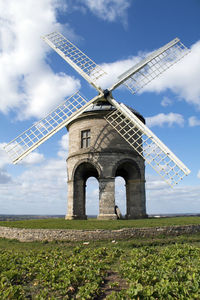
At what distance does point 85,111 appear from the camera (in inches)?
857

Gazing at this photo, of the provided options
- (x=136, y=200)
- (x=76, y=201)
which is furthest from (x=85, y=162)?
(x=136, y=200)

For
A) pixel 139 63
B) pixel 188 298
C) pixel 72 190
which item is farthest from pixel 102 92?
pixel 188 298

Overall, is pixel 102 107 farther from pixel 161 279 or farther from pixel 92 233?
pixel 161 279

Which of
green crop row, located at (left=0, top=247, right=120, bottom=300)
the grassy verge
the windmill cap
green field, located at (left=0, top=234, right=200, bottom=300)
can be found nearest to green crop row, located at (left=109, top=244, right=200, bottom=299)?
green field, located at (left=0, top=234, right=200, bottom=300)

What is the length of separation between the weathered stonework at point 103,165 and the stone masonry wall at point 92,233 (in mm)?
6172

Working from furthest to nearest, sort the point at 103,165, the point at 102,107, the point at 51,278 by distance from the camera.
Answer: the point at 102,107, the point at 103,165, the point at 51,278

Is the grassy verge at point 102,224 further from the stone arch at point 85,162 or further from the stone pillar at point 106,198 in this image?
the stone arch at point 85,162

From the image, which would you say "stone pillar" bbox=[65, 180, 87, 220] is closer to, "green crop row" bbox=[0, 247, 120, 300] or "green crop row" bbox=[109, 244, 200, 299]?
"green crop row" bbox=[0, 247, 120, 300]

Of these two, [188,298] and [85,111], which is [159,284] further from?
[85,111]

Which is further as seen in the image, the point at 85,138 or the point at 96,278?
the point at 85,138

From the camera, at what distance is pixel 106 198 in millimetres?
19734

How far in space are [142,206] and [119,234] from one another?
8.01m

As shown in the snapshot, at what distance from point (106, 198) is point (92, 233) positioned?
6.49 meters

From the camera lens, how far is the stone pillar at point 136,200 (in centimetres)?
2092
